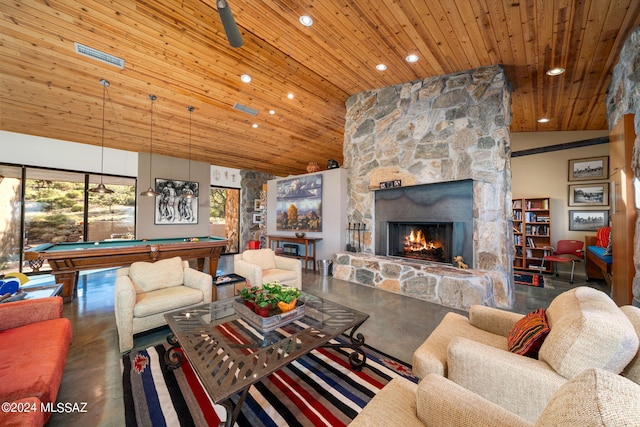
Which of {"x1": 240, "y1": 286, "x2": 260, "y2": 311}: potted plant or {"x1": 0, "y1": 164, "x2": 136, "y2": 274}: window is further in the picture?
{"x1": 0, "y1": 164, "x2": 136, "y2": 274}: window

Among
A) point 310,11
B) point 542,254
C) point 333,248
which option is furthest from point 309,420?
point 542,254

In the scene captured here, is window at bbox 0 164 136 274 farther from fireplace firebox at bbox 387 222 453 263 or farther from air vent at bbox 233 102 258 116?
fireplace firebox at bbox 387 222 453 263

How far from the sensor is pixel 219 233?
9.98 meters

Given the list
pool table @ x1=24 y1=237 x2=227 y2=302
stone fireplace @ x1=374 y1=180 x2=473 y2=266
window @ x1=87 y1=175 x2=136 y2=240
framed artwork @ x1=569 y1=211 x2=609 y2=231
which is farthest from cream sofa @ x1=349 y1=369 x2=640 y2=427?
window @ x1=87 y1=175 x2=136 y2=240

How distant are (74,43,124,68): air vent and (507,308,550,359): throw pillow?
202 inches

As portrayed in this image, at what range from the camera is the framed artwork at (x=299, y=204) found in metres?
5.93

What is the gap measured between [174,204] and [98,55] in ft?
14.8

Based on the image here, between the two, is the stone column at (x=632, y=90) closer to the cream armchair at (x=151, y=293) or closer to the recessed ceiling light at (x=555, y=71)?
the recessed ceiling light at (x=555, y=71)

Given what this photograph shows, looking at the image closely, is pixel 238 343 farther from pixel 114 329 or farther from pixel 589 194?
pixel 589 194

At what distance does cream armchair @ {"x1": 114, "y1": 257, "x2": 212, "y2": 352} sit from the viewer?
2273 mm

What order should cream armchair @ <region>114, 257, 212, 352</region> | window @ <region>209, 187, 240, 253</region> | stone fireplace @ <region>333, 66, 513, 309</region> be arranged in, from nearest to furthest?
cream armchair @ <region>114, 257, 212, 352</region> < stone fireplace @ <region>333, 66, 513, 309</region> < window @ <region>209, 187, 240, 253</region>

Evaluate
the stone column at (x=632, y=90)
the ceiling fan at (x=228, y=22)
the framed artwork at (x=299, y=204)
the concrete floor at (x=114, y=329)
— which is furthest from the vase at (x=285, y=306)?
the framed artwork at (x=299, y=204)

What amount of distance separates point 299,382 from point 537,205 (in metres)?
6.81

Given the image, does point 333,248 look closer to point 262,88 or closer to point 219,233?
point 262,88
